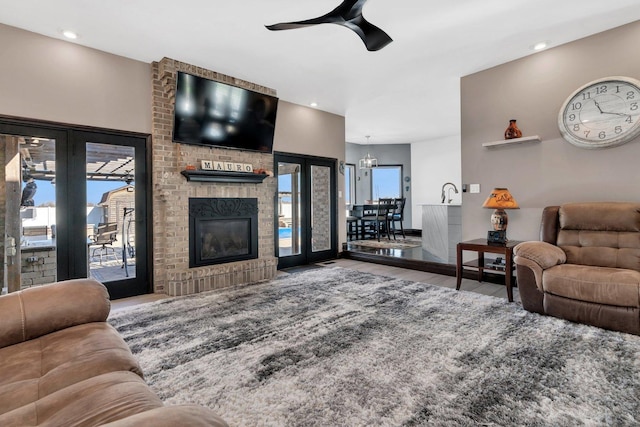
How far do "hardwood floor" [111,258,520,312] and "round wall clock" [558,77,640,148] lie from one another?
186cm

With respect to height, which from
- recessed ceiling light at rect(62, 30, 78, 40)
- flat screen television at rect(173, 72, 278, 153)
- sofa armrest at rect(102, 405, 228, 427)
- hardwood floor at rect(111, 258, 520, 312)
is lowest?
hardwood floor at rect(111, 258, 520, 312)

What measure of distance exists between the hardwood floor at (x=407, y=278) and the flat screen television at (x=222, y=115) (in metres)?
1.98

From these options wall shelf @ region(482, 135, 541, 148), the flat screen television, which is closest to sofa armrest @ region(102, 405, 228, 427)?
the flat screen television

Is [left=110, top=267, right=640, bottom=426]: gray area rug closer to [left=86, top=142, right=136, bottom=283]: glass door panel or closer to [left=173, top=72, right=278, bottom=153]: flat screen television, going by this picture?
[left=86, top=142, right=136, bottom=283]: glass door panel

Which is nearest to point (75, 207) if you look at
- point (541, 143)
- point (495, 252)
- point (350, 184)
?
point (495, 252)

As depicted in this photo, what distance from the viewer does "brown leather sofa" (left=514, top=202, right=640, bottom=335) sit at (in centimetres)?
254

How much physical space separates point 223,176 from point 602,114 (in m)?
4.39

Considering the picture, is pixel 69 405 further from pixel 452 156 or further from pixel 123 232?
pixel 452 156

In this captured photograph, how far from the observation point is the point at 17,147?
325cm

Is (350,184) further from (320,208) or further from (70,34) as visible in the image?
(70,34)

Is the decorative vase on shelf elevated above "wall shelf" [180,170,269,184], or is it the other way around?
the decorative vase on shelf

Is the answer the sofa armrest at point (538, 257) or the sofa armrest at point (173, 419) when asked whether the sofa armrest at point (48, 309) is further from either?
the sofa armrest at point (538, 257)

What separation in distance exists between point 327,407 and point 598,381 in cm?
161

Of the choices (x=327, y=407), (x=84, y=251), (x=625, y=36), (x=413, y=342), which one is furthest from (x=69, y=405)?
(x=625, y=36)
